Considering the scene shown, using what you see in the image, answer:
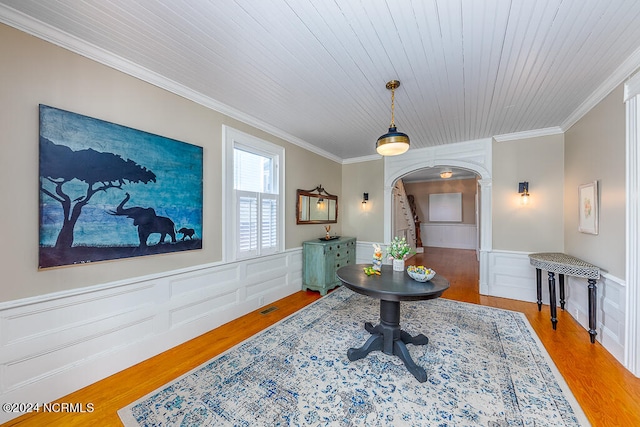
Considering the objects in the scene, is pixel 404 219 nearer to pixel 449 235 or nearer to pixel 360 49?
pixel 449 235

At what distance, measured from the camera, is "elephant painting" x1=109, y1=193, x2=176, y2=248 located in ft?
7.18

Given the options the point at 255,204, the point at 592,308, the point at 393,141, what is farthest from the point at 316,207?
the point at 592,308

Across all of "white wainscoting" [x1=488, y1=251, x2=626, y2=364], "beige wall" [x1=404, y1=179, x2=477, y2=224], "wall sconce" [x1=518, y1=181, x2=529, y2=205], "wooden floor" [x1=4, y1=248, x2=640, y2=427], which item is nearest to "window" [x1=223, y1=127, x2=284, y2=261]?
"wooden floor" [x1=4, y1=248, x2=640, y2=427]

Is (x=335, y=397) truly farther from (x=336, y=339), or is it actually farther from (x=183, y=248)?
(x=183, y=248)

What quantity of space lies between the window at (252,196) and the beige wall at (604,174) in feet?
13.0

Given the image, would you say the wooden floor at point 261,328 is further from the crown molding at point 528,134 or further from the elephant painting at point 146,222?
the crown molding at point 528,134

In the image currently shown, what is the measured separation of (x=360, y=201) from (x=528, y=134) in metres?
3.17

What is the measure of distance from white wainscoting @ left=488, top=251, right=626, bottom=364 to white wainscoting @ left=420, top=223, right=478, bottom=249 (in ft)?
17.8

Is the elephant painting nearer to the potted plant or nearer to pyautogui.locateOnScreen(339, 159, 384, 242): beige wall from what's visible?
the potted plant

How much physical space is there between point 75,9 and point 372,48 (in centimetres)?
213

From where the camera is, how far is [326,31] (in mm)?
1805

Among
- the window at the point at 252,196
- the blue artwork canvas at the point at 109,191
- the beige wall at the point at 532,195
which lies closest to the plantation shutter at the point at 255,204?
the window at the point at 252,196

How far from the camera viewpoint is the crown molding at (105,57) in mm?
1667

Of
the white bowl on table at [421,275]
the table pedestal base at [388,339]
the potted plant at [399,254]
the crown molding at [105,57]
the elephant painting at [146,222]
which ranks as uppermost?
the crown molding at [105,57]
